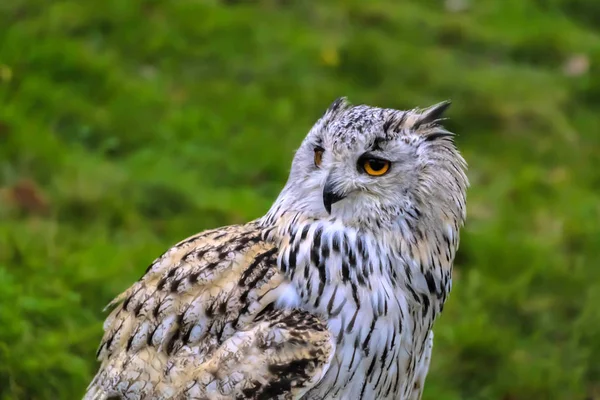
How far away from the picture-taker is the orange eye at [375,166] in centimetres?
284

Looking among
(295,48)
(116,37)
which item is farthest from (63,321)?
(295,48)

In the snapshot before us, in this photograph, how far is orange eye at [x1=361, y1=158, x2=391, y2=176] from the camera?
9.32 ft

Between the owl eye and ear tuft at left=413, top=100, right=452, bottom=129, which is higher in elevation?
ear tuft at left=413, top=100, right=452, bottom=129

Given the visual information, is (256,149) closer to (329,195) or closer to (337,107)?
(337,107)

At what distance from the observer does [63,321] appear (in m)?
4.03

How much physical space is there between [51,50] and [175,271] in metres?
3.23

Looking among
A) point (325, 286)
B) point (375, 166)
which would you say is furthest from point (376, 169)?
point (325, 286)

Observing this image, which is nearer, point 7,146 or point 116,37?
point 7,146

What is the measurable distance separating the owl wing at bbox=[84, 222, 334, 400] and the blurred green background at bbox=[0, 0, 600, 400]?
891 mm

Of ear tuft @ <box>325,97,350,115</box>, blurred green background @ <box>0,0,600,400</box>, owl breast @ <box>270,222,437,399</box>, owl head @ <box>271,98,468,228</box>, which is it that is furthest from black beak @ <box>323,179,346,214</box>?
blurred green background @ <box>0,0,600,400</box>

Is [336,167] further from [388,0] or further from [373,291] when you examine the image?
[388,0]

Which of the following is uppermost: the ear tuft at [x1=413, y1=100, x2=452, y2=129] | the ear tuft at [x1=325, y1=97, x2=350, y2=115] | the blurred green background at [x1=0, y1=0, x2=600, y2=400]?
the blurred green background at [x1=0, y1=0, x2=600, y2=400]

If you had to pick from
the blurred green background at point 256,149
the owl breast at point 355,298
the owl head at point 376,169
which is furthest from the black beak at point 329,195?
the blurred green background at point 256,149

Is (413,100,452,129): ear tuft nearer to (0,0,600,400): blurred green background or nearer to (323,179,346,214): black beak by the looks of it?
(323,179,346,214): black beak
